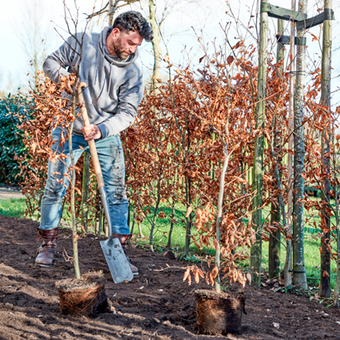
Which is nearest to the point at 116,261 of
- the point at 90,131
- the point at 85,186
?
the point at 90,131

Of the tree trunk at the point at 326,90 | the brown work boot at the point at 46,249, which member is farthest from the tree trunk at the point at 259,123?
the brown work boot at the point at 46,249

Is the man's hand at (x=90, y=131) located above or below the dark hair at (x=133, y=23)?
below

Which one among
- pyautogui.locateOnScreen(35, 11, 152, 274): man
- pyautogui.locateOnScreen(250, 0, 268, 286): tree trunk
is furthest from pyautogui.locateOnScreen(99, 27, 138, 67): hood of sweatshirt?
pyautogui.locateOnScreen(250, 0, 268, 286): tree trunk

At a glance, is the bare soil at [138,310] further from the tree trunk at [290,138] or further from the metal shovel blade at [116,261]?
the tree trunk at [290,138]

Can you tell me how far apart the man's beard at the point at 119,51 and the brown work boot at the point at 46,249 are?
1.55 meters

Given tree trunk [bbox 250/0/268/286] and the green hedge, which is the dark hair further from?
the green hedge

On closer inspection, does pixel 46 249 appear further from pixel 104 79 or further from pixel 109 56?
pixel 109 56

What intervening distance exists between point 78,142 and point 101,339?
1.75 m

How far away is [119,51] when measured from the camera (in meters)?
3.07

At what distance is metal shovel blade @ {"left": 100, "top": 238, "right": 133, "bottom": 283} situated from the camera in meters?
2.71

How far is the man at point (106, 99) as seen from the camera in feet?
9.70

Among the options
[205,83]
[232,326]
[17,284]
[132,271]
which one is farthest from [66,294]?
[205,83]

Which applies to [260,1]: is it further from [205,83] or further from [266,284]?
[266,284]

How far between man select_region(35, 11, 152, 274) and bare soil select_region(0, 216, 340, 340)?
0.28 meters
